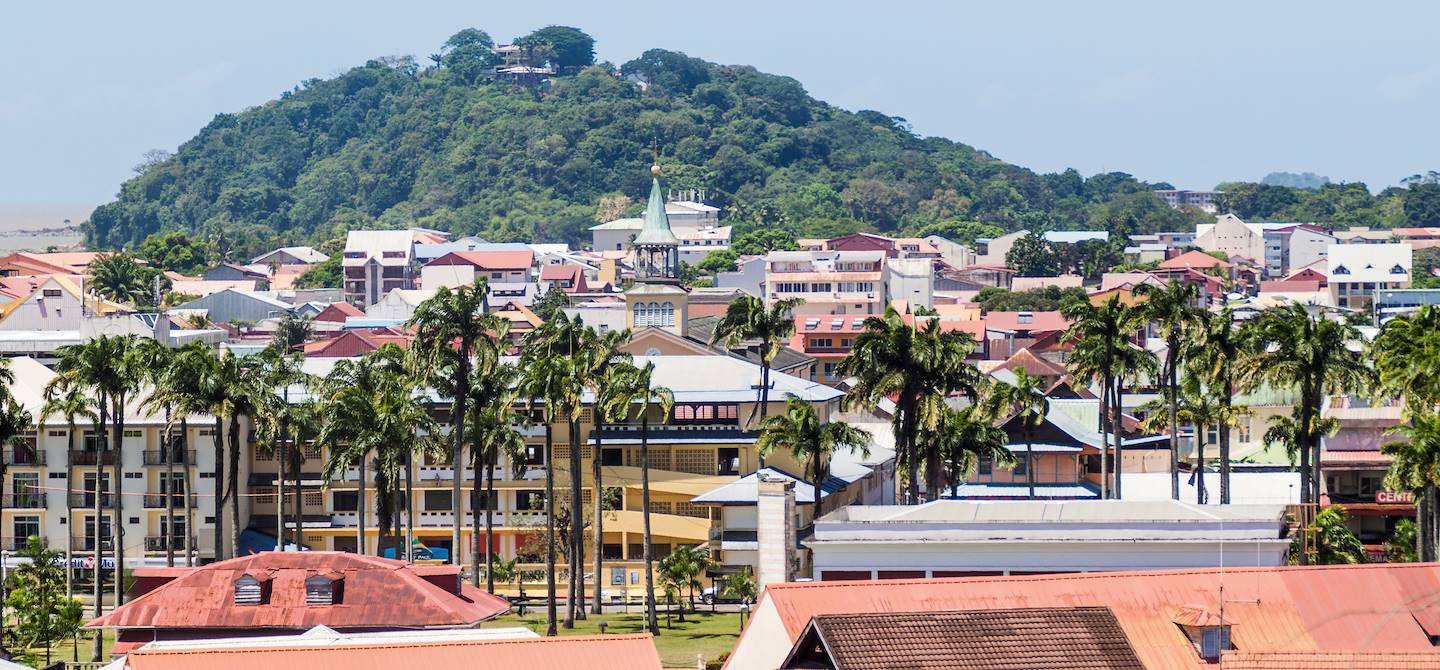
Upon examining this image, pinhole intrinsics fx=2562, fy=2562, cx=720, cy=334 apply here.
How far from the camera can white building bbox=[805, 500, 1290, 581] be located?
64500mm

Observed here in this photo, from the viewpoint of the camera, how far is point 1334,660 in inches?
1775

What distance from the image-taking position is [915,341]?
85.9m

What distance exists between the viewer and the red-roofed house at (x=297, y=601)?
215ft

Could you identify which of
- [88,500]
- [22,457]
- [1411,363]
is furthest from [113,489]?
[1411,363]

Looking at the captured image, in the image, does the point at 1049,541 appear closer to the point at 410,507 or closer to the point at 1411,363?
the point at 1411,363

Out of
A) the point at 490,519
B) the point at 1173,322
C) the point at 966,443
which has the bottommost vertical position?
the point at 490,519

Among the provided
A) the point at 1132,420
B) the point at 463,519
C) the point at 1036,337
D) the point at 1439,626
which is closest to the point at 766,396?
the point at 463,519

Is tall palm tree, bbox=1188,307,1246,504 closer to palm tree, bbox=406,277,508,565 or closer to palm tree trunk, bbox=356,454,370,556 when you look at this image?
palm tree, bbox=406,277,508,565

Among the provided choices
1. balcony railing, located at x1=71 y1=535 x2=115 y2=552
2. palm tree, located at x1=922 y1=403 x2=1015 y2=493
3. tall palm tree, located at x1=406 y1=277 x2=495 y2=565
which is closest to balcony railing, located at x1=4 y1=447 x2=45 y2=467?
balcony railing, located at x1=71 y1=535 x2=115 y2=552

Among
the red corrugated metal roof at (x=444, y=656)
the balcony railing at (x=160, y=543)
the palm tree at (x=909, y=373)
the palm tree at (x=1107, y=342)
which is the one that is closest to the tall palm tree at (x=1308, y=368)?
the palm tree at (x=1107, y=342)

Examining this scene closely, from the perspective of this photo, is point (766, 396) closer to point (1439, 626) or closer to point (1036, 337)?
point (1439, 626)

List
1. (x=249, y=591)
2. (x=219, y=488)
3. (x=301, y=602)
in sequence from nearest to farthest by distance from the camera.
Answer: (x=301, y=602) → (x=249, y=591) → (x=219, y=488)

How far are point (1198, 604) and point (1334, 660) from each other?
20.4 ft

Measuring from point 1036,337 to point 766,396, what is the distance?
330ft
